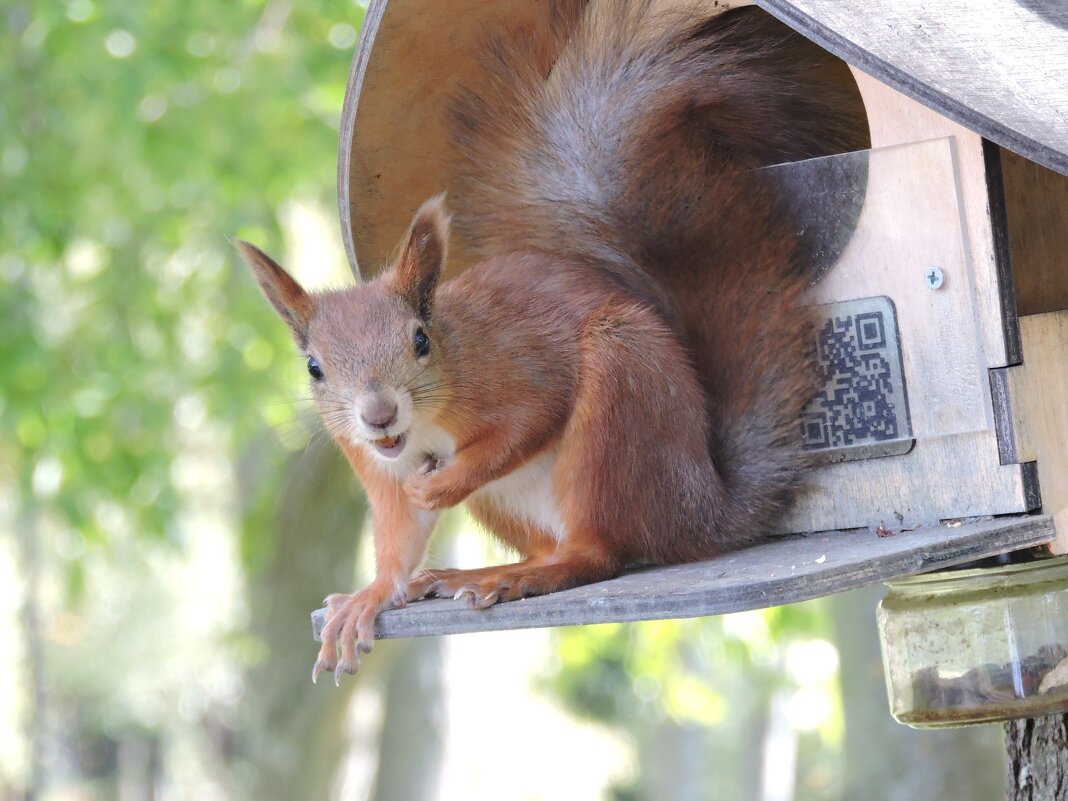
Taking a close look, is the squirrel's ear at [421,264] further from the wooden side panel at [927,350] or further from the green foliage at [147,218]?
the green foliage at [147,218]

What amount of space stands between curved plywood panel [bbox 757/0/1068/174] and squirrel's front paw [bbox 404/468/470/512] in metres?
0.67

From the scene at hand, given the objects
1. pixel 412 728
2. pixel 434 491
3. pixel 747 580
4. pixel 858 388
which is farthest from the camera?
pixel 412 728

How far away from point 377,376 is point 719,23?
764mm

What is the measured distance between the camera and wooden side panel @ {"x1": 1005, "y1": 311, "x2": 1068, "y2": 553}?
64.6 inches

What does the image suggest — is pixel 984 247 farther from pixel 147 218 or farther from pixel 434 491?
pixel 147 218

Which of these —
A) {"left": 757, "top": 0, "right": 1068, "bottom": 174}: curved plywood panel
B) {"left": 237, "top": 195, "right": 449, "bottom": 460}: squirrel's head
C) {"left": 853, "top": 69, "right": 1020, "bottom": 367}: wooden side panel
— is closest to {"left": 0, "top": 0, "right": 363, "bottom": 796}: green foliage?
{"left": 237, "top": 195, "right": 449, "bottom": 460}: squirrel's head

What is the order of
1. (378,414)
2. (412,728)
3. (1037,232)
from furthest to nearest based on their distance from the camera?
(412,728) < (1037,232) < (378,414)

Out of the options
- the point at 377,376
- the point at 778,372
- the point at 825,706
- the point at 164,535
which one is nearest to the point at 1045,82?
the point at 778,372

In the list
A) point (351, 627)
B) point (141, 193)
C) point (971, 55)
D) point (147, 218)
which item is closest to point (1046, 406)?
point (971, 55)

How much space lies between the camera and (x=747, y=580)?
52.2 inches

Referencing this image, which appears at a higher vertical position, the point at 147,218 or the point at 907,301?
the point at 147,218

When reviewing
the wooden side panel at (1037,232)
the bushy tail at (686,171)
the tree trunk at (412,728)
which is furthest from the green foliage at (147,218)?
the wooden side panel at (1037,232)

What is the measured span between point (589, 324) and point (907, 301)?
0.41 m

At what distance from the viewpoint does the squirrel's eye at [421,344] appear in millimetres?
1650
